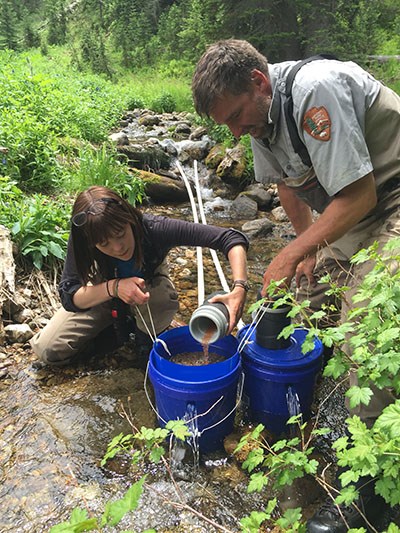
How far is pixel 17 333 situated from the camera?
2.90m

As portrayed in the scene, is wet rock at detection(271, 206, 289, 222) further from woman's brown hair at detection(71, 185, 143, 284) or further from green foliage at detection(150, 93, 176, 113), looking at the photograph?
green foliage at detection(150, 93, 176, 113)

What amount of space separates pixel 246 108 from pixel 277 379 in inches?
48.0

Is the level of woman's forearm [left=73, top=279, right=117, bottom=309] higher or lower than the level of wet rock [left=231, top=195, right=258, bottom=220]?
higher

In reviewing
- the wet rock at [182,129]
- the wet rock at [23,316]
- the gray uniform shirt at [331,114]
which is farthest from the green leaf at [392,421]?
the wet rock at [182,129]

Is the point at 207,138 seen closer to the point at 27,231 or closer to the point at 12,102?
the point at 12,102

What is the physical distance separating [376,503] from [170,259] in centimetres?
311

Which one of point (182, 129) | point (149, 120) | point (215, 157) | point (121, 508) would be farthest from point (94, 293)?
point (149, 120)

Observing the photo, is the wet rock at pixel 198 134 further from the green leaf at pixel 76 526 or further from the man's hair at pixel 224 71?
the green leaf at pixel 76 526

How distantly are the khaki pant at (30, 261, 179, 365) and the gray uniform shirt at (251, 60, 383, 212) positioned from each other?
128cm

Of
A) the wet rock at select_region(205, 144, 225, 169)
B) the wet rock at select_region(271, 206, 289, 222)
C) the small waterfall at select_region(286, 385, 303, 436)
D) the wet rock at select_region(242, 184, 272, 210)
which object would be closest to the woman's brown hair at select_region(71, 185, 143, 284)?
the small waterfall at select_region(286, 385, 303, 436)

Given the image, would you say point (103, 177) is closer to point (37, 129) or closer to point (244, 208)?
point (37, 129)

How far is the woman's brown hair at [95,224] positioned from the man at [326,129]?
64cm

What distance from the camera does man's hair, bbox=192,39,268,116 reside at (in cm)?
177

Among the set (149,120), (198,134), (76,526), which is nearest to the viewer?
(76,526)
